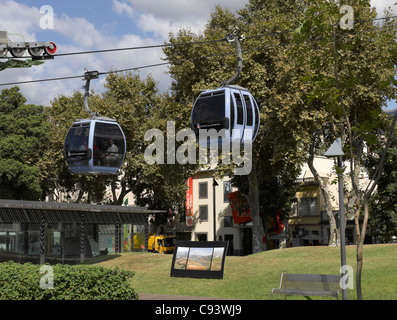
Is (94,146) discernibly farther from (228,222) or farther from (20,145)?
(228,222)

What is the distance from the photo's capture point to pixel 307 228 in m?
57.3

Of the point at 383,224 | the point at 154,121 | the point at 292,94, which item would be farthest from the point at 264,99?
the point at 383,224

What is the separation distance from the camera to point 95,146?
2027 cm

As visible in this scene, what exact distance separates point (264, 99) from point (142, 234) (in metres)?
13.5

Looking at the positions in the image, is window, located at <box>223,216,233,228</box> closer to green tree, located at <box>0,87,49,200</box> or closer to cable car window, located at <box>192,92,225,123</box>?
green tree, located at <box>0,87,49,200</box>

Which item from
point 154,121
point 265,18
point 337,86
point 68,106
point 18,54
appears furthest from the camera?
point 68,106

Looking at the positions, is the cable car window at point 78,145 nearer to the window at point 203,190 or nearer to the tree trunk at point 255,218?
the tree trunk at point 255,218

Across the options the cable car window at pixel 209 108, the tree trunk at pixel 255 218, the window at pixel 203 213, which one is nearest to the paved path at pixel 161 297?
the cable car window at pixel 209 108

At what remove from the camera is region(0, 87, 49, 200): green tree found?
45438 millimetres

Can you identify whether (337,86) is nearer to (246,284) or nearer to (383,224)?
(246,284)

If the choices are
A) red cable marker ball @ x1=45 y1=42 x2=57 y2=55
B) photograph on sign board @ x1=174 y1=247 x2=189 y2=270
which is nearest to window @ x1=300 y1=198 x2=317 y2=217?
photograph on sign board @ x1=174 y1=247 x2=189 y2=270

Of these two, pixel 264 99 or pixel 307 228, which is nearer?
pixel 264 99

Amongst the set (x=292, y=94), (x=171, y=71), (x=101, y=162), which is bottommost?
(x=101, y=162)

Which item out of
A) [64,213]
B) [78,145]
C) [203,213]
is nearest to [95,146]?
[78,145]
